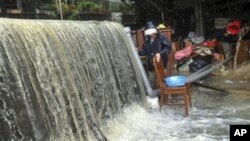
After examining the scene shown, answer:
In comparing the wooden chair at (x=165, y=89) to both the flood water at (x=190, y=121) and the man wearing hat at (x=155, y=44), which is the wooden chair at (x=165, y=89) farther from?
the man wearing hat at (x=155, y=44)

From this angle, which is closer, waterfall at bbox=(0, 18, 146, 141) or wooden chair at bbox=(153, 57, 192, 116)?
waterfall at bbox=(0, 18, 146, 141)

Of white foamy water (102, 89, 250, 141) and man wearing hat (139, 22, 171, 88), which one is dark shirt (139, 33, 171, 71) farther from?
white foamy water (102, 89, 250, 141)

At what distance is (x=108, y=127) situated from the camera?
808 centimetres

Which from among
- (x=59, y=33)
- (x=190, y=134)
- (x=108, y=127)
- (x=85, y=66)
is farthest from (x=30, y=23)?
(x=190, y=134)

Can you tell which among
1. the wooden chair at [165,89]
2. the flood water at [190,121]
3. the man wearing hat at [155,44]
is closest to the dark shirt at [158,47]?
the man wearing hat at [155,44]

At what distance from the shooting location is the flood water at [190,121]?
25.2ft

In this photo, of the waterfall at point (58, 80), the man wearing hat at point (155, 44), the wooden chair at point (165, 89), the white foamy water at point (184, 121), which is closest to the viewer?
the waterfall at point (58, 80)

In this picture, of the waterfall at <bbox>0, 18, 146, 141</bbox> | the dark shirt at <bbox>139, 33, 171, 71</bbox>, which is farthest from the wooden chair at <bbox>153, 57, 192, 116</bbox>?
the waterfall at <bbox>0, 18, 146, 141</bbox>

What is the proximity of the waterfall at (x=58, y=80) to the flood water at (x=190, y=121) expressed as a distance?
321 mm

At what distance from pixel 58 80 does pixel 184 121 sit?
3.03 m

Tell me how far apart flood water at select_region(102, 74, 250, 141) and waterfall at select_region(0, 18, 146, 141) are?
321 mm

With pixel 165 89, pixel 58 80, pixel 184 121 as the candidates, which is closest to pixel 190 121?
pixel 184 121

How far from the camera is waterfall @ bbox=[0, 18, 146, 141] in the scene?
221 inches

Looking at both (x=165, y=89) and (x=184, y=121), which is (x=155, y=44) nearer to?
(x=165, y=89)
